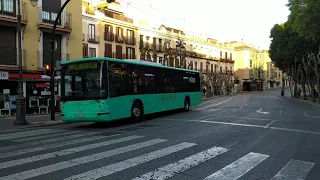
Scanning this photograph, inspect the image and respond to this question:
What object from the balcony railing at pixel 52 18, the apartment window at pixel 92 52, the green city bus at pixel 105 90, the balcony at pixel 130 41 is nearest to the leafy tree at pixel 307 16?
the green city bus at pixel 105 90

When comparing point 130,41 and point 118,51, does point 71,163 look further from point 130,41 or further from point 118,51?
point 130,41

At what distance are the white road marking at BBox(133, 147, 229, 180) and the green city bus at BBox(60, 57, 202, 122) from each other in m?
6.04

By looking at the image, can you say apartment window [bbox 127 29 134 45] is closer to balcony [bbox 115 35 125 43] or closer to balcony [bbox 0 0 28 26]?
balcony [bbox 115 35 125 43]

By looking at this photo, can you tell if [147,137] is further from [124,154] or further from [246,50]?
[246,50]

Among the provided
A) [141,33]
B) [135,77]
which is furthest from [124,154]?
[141,33]

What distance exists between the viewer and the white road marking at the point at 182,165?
5.59 m

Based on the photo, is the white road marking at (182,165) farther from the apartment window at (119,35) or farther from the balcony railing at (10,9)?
the apartment window at (119,35)

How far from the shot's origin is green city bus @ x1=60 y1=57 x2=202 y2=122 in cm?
1270

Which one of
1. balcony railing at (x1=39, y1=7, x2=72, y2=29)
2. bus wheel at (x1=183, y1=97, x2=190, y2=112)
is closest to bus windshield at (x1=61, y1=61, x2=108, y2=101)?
bus wheel at (x1=183, y1=97, x2=190, y2=112)

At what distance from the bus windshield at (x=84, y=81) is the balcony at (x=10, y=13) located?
11.0 metres

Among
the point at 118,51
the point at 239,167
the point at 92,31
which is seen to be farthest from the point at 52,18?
the point at 239,167

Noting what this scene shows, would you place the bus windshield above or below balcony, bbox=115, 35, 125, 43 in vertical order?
below

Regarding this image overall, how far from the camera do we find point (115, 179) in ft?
17.6

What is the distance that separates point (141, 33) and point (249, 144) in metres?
41.2
